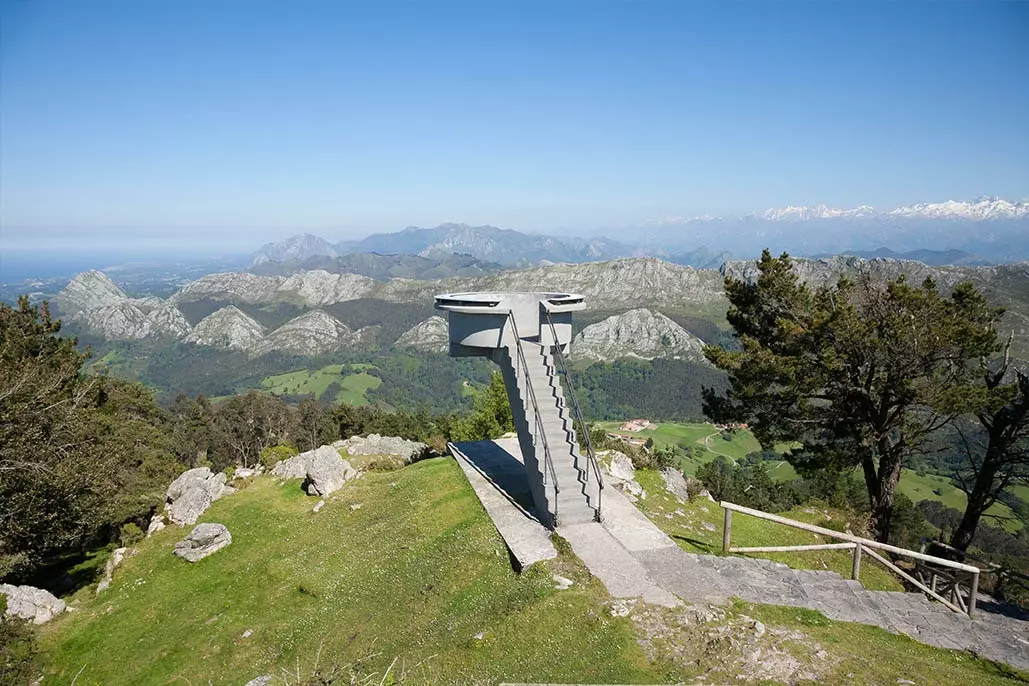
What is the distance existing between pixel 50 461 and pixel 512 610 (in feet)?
52.8

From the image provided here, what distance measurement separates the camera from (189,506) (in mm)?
21375

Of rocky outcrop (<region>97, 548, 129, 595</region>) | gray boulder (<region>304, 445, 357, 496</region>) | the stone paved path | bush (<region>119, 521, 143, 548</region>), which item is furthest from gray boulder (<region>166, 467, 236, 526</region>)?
the stone paved path

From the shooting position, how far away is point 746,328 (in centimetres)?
2072

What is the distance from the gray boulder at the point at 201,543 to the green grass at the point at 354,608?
0.92 feet

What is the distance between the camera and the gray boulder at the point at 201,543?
18.2m

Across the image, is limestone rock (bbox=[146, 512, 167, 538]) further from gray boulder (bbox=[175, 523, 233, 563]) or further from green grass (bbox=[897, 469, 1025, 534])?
green grass (bbox=[897, 469, 1025, 534])

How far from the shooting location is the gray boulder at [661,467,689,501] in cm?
2086

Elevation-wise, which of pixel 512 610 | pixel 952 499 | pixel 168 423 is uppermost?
pixel 512 610

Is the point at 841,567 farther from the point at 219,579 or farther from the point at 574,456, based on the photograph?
the point at 219,579

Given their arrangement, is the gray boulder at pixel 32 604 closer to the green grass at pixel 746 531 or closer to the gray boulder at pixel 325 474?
the gray boulder at pixel 325 474

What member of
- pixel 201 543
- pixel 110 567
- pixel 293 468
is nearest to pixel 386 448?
pixel 293 468

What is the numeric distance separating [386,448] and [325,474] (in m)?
5.72

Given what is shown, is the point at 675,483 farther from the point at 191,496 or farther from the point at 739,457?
the point at 739,457

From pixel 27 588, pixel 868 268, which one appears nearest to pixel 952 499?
pixel 868 268
